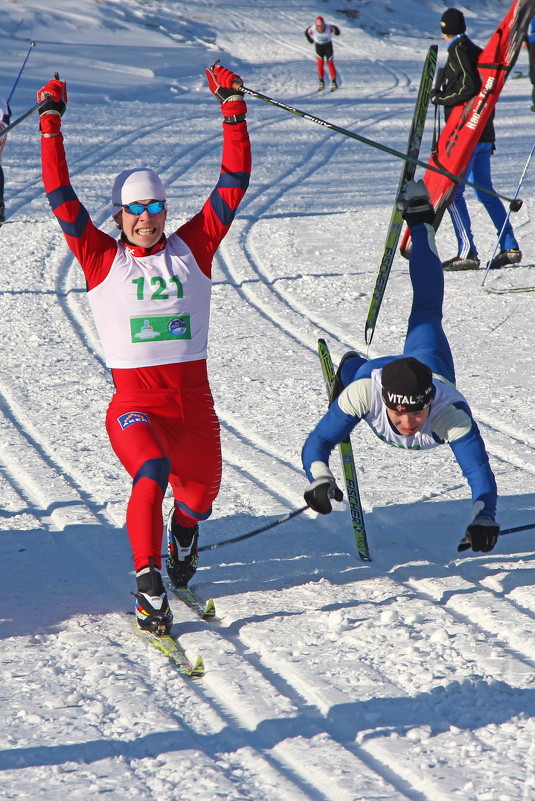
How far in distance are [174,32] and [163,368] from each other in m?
26.9

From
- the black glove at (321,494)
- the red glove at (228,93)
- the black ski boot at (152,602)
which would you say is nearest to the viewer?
the black ski boot at (152,602)

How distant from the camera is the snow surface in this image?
2930 mm

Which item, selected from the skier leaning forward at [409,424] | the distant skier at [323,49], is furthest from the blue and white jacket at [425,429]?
the distant skier at [323,49]

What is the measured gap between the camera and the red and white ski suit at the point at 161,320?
12.7 feet

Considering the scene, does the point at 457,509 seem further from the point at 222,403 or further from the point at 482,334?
the point at 482,334

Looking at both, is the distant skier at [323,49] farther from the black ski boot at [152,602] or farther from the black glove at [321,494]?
the black ski boot at [152,602]

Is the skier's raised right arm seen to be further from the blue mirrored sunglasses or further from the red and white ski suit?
the blue mirrored sunglasses

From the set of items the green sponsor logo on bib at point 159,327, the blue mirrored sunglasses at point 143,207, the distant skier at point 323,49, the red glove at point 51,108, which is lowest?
the green sponsor logo on bib at point 159,327

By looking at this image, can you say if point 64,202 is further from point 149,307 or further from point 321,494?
point 321,494

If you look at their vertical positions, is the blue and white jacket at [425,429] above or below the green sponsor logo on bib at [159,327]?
below

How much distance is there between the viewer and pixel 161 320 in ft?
12.8

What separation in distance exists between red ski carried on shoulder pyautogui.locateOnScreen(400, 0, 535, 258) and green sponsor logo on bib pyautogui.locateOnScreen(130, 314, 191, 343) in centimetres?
538

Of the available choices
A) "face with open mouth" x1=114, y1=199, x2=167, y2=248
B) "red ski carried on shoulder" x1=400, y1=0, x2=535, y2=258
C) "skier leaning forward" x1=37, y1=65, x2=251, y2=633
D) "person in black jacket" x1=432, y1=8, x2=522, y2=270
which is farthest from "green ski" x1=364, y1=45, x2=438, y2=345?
"red ski carried on shoulder" x1=400, y1=0, x2=535, y2=258

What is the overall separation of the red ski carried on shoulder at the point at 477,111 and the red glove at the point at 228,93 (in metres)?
4.84
